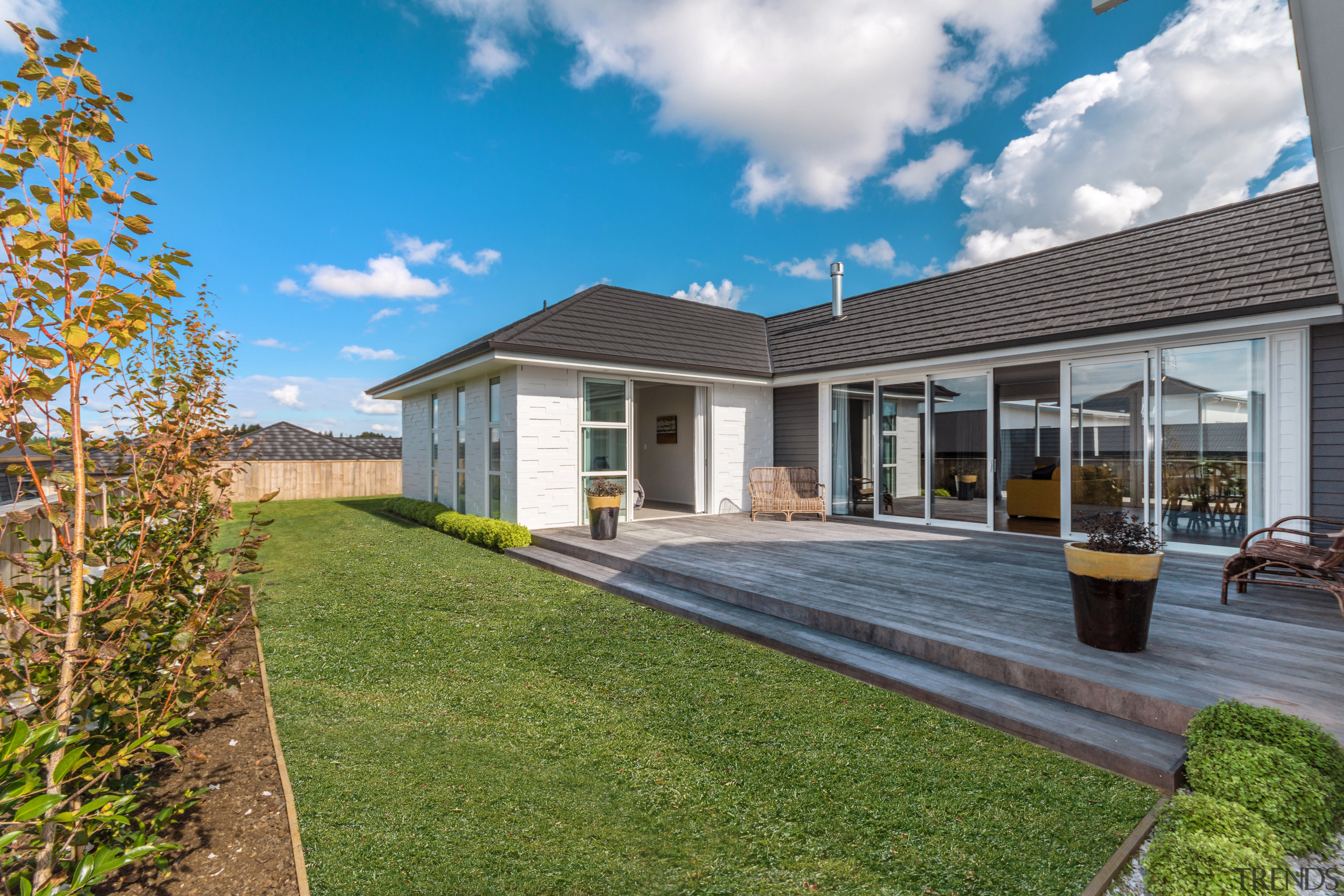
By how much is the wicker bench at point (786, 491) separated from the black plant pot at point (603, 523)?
10.2 feet

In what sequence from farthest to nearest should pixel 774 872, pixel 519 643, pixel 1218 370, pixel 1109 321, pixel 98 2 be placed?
1. pixel 1109 321
2. pixel 1218 370
3. pixel 98 2
4. pixel 519 643
5. pixel 774 872

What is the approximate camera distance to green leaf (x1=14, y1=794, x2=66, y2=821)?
1043 millimetres

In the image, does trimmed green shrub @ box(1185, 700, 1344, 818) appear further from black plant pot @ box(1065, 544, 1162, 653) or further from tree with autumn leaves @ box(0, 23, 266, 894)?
tree with autumn leaves @ box(0, 23, 266, 894)

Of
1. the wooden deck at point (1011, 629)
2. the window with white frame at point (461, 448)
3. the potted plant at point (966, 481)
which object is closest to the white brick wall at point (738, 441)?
the wooden deck at point (1011, 629)

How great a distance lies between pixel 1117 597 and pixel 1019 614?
92 cm

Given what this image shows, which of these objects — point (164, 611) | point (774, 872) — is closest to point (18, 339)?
point (164, 611)

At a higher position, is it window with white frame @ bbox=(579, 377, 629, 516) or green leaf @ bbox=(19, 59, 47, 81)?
green leaf @ bbox=(19, 59, 47, 81)

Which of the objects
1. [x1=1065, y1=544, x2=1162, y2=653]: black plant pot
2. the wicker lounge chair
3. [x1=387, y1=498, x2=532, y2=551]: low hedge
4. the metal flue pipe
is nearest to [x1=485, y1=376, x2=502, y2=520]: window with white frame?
[x1=387, y1=498, x2=532, y2=551]: low hedge

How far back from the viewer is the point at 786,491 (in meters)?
10.3

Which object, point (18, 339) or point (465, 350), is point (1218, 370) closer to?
point (18, 339)

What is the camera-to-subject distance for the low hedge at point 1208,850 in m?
1.81

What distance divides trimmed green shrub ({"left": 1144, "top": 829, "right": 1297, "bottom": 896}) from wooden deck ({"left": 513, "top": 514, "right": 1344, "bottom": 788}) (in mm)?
664

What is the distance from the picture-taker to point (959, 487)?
9.23 metres

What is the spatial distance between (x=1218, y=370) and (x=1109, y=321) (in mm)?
1181
